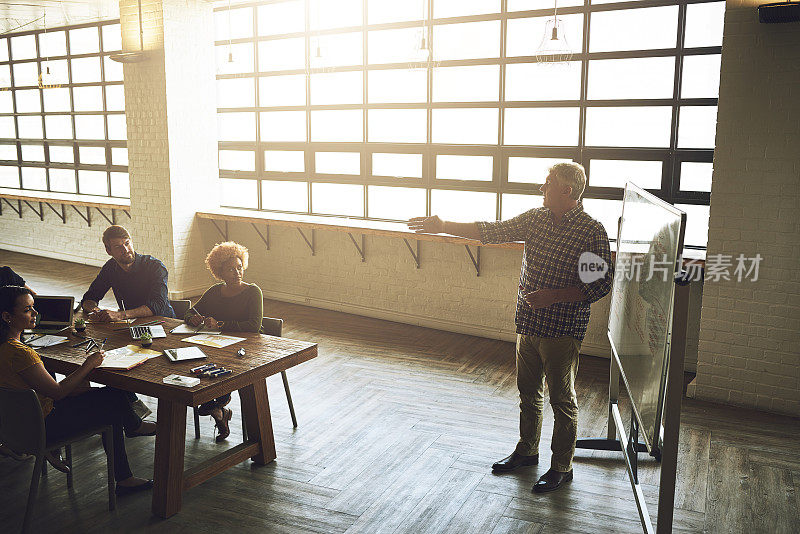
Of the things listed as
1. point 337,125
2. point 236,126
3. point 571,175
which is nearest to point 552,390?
point 571,175

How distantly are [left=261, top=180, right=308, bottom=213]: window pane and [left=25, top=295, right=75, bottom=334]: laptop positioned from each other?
391 centimetres

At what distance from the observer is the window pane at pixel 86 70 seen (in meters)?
9.28

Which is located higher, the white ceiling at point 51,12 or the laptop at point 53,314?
the white ceiling at point 51,12

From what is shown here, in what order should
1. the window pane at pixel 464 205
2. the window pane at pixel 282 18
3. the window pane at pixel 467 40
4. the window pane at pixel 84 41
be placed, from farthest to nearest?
the window pane at pixel 84 41 → the window pane at pixel 282 18 → the window pane at pixel 464 205 → the window pane at pixel 467 40

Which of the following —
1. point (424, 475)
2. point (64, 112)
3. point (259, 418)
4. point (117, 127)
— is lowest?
point (424, 475)

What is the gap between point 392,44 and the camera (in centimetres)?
680

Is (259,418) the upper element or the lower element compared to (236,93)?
lower

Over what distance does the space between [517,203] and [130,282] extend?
3.41 metres

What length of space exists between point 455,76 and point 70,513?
481 cm

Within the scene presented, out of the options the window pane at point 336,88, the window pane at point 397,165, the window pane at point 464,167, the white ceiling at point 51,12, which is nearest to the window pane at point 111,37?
the white ceiling at point 51,12

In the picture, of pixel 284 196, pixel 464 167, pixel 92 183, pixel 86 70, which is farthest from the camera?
pixel 92 183

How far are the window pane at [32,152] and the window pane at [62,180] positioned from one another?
363mm

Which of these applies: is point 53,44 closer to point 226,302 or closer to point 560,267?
point 226,302

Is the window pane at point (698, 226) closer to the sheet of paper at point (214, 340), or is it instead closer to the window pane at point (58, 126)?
the sheet of paper at point (214, 340)
